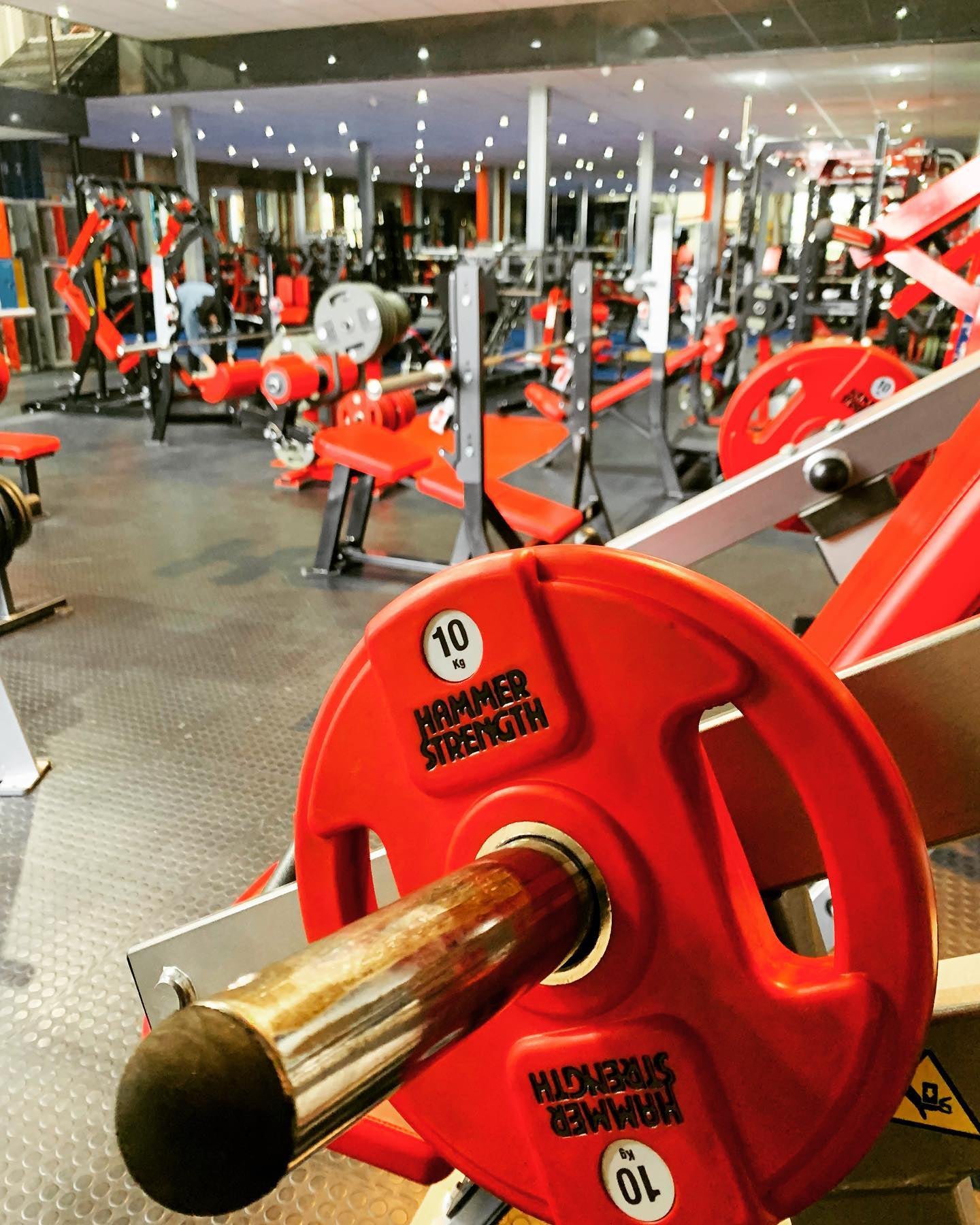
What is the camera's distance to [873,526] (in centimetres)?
118

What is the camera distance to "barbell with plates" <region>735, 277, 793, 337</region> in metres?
5.48

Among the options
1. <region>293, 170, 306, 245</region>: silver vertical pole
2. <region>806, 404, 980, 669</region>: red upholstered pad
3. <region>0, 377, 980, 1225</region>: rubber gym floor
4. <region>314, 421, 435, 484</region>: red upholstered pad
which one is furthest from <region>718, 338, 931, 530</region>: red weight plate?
<region>293, 170, 306, 245</region>: silver vertical pole

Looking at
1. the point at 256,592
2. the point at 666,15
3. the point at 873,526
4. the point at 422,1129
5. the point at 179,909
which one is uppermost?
the point at 666,15

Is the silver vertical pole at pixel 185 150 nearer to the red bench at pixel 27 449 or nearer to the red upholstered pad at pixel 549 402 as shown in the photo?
the red upholstered pad at pixel 549 402

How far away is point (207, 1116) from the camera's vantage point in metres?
0.30

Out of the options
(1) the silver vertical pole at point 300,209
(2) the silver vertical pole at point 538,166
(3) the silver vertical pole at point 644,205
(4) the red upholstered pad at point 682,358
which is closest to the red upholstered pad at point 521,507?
(4) the red upholstered pad at point 682,358

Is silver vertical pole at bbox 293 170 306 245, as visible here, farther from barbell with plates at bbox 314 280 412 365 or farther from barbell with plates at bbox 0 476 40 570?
barbell with plates at bbox 0 476 40 570

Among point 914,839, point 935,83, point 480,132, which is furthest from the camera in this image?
point 480,132

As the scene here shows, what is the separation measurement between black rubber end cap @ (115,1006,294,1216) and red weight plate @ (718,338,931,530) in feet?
6.37

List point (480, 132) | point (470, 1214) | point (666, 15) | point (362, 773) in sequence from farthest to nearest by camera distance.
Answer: point (480, 132)
point (666, 15)
point (470, 1214)
point (362, 773)

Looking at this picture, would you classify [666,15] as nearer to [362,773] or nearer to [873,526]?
[873,526]

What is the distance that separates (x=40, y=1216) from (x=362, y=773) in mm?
1027

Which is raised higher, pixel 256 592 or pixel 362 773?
pixel 362 773

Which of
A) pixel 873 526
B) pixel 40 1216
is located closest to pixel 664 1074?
pixel 873 526
